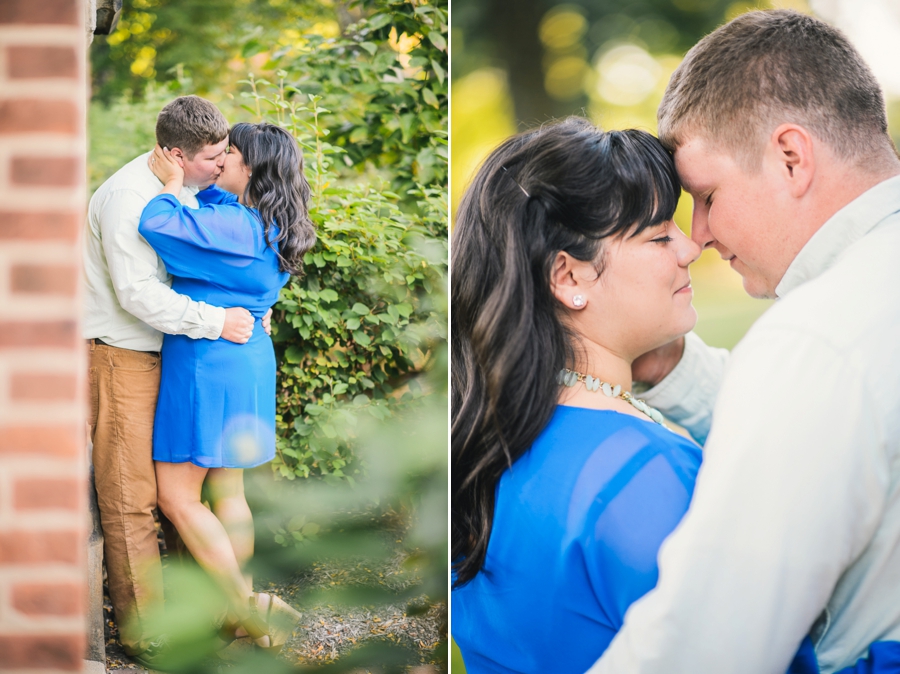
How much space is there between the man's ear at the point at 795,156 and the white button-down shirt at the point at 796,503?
23 centimetres

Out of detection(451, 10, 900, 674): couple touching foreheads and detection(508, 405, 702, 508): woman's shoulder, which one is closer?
detection(451, 10, 900, 674): couple touching foreheads

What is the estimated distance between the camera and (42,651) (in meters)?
1.54

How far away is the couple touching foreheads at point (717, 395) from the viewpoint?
3.62 feet

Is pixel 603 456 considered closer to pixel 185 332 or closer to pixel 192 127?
pixel 185 332

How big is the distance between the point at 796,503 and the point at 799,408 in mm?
150

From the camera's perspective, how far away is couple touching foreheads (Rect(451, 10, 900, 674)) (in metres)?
1.10

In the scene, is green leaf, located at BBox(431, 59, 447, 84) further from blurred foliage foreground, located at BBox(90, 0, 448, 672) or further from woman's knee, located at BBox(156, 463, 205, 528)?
woman's knee, located at BBox(156, 463, 205, 528)

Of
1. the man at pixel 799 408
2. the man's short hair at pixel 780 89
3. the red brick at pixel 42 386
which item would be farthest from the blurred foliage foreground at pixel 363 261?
the man's short hair at pixel 780 89

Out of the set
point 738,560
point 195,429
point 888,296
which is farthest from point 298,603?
point 888,296

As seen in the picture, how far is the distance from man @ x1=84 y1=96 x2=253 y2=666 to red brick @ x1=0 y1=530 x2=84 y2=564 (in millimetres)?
227

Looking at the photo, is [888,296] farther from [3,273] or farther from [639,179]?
[3,273]

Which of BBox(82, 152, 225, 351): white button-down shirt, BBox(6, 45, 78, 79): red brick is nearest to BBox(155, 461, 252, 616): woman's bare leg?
BBox(82, 152, 225, 351): white button-down shirt

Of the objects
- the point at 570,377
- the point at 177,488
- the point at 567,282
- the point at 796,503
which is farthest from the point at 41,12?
the point at 796,503

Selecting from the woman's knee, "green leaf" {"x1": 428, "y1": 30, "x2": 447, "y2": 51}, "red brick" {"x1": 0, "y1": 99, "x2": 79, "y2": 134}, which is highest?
"green leaf" {"x1": 428, "y1": 30, "x2": 447, "y2": 51}
